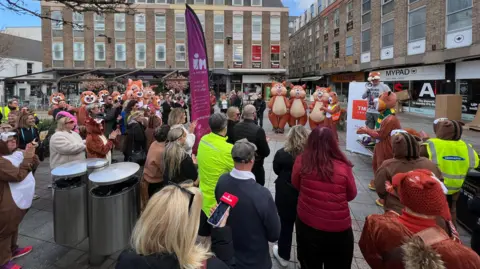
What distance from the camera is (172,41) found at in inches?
1293

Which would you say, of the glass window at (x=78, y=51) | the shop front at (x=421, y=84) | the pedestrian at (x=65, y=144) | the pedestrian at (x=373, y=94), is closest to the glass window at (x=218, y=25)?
the glass window at (x=78, y=51)

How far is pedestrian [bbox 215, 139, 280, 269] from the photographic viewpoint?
2191 millimetres

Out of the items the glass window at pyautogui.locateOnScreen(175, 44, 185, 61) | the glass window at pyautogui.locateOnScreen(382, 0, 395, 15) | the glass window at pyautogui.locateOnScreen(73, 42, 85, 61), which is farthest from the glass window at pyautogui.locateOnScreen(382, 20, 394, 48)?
the glass window at pyautogui.locateOnScreen(73, 42, 85, 61)

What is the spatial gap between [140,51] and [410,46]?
2646cm

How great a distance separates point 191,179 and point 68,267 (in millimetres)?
1705

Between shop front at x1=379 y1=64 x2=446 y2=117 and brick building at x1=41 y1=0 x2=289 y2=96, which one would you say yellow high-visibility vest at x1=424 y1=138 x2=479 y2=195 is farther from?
brick building at x1=41 y1=0 x2=289 y2=96

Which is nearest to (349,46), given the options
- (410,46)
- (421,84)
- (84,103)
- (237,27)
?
(410,46)

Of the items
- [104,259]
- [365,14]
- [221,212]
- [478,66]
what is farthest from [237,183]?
[365,14]

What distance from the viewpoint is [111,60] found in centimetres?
3262

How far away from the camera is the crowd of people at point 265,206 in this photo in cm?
142

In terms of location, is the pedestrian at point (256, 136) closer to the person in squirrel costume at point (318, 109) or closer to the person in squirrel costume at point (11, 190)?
the person in squirrel costume at point (11, 190)

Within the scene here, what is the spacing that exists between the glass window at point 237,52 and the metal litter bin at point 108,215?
Result: 103 ft

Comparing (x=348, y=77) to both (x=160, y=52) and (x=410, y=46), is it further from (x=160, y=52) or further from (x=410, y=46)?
(x=160, y=52)

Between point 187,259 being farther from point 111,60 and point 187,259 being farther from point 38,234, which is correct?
point 111,60
